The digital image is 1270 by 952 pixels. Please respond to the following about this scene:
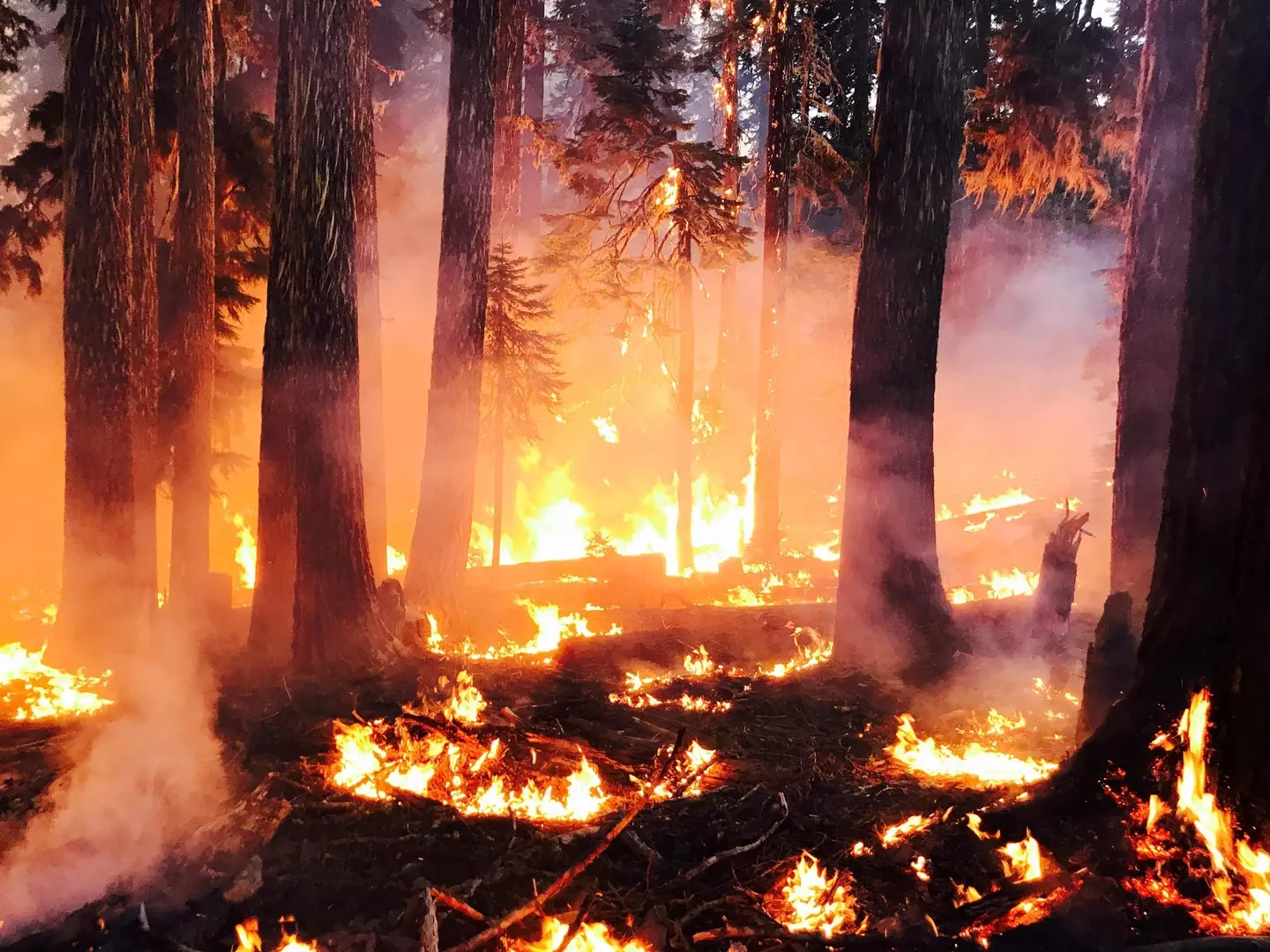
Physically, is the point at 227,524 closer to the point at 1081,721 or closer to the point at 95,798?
the point at 95,798

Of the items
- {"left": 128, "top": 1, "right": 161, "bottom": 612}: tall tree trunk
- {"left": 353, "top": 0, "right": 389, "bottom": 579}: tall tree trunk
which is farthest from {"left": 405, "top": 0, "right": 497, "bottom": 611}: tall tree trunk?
{"left": 128, "top": 1, "right": 161, "bottom": 612}: tall tree trunk

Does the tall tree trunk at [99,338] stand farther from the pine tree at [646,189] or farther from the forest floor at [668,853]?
the pine tree at [646,189]

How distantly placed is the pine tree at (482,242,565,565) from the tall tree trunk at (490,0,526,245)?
889 millimetres

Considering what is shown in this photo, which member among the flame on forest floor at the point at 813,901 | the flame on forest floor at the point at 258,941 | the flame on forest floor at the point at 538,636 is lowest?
the flame on forest floor at the point at 538,636

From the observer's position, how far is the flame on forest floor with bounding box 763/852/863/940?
381 cm

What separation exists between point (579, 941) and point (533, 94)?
90.2ft

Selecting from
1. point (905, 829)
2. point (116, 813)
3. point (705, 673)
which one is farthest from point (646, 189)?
point (116, 813)

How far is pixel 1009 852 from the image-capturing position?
405cm

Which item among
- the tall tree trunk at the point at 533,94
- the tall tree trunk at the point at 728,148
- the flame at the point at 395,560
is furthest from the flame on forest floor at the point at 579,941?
the flame at the point at 395,560

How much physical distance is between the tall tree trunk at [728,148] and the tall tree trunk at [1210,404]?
1362 centimetres

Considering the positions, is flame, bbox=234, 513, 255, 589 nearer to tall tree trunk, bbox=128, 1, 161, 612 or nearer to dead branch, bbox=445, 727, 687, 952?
tall tree trunk, bbox=128, 1, 161, 612

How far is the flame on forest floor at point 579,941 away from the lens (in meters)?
3.67

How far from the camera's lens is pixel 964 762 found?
6.20m

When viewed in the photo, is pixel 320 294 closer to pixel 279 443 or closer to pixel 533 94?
pixel 279 443
